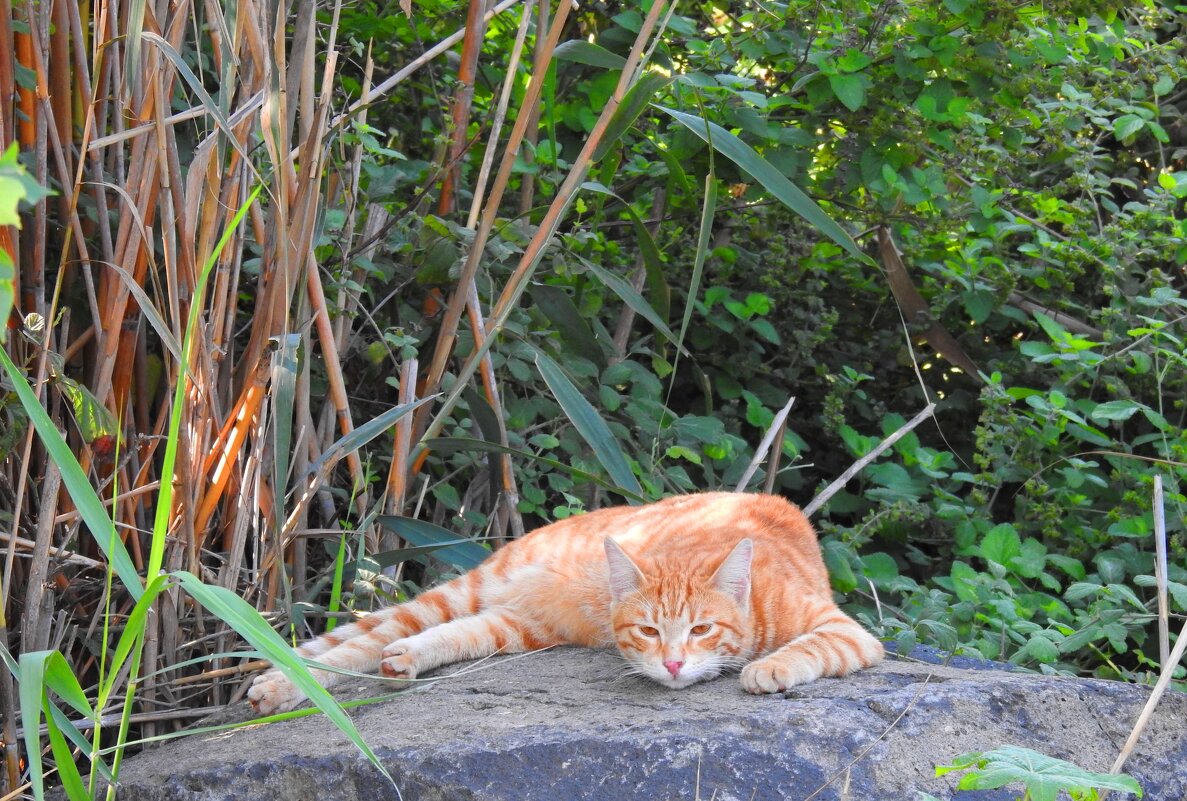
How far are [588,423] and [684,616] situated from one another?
56 centimetres

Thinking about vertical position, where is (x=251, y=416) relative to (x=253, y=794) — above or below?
above

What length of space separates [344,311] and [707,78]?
4.64 feet

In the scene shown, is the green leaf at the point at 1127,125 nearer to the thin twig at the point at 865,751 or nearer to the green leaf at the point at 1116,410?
the green leaf at the point at 1116,410

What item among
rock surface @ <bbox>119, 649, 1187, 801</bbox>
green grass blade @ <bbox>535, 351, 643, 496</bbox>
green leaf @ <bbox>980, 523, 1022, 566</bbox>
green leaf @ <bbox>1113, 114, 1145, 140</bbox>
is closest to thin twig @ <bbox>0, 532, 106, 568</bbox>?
rock surface @ <bbox>119, 649, 1187, 801</bbox>

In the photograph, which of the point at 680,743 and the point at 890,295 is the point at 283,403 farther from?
the point at 890,295

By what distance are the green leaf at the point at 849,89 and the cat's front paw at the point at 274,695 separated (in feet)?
8.32

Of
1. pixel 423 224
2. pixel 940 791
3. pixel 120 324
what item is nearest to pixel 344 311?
pixel 423 224

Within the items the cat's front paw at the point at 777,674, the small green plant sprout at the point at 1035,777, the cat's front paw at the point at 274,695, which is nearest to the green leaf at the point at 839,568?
the cat's front paw at the point at 777,674

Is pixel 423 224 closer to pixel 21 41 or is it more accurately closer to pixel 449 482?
pixel 449 482

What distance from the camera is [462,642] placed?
9.85 feet

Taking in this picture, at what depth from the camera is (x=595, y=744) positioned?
7.22ft

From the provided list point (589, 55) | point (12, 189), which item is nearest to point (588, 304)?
point (589, 55)

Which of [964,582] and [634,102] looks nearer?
[634,102]

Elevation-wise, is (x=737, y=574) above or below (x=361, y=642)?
above
